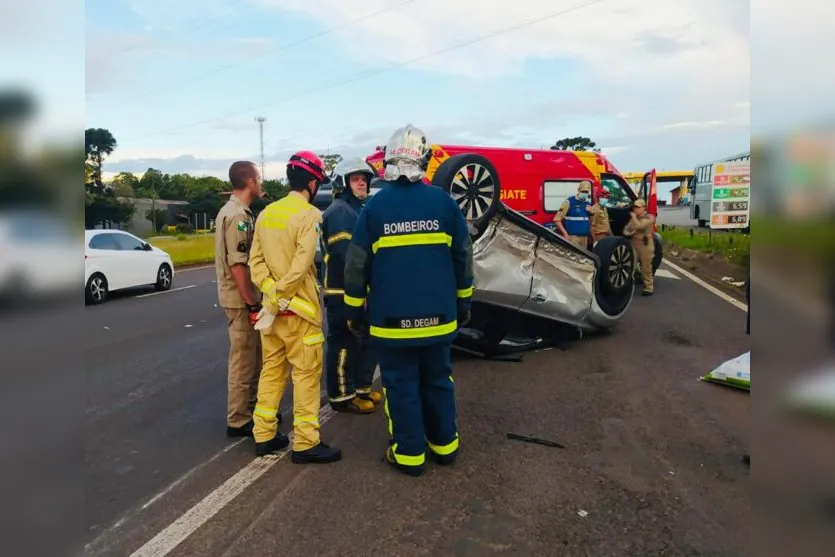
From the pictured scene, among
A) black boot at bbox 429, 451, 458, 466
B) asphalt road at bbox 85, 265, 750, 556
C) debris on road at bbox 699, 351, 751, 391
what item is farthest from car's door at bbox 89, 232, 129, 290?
debris on road at bbox 699, 351, 751, 391

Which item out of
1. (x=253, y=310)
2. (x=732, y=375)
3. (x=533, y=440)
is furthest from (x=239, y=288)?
(x=732, y=375)

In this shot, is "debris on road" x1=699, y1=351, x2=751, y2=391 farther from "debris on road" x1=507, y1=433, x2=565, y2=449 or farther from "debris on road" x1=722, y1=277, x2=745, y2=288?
"debris on road" x1=722, y1=277, x2=745, y2=288

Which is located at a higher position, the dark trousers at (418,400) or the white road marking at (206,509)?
the dark trousers at (418,400)

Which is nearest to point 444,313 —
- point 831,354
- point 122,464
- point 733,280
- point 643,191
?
point 122,464

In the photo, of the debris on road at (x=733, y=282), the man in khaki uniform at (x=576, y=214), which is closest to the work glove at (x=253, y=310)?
the man in khaki uniform at (x=576, y=214)

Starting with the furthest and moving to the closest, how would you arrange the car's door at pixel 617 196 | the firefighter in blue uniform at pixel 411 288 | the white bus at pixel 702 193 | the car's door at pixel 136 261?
the white bus at pixel 702 193 < the car's door at pixel 136 261 < the car's door at pixel 617 196 < the firefighter in blue uniform at pixel 411 288

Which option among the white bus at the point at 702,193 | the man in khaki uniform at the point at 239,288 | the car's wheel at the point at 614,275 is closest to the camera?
the man in khaki uniform at the point at 239,288

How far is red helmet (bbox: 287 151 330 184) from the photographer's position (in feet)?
13.2

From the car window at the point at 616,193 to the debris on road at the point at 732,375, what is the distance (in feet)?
22.5

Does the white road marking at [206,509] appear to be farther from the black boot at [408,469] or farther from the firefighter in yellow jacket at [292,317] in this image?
the black boot at [408,469]

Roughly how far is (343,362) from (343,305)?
2.23 ft

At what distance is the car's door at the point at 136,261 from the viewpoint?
39.4 feet

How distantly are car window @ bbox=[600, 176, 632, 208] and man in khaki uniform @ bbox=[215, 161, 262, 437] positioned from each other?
8.98 meters

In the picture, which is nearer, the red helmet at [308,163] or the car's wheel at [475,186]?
the red helmet at [308,163]
